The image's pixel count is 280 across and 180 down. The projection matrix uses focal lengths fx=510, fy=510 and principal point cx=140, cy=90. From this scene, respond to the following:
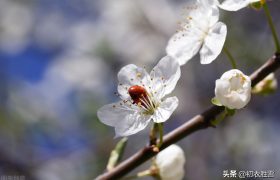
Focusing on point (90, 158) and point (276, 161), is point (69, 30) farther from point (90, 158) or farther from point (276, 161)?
point (276, 161)

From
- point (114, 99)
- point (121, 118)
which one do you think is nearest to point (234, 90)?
point (121, 118)

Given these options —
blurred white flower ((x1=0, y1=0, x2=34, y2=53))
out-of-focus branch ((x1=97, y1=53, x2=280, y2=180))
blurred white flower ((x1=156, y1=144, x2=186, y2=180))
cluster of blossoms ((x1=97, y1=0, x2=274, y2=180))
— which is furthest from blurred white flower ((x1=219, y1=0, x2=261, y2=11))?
blurred white flower ((x1=0, y1=0, x2=34, y2=53))

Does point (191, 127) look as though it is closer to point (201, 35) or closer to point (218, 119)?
point (218, 119)

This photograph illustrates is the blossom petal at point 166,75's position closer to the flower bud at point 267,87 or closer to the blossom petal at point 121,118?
the blossom petal at point 121,118

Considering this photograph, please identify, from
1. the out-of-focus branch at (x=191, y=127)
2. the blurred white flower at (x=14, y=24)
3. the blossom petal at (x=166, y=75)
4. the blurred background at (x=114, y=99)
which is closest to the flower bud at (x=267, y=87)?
the out-of-focus branch at (x=191, y=127)

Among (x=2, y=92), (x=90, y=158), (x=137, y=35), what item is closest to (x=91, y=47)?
(x=137, y=35)

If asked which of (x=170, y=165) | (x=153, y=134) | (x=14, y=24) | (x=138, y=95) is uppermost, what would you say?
(x=14, y=24)
